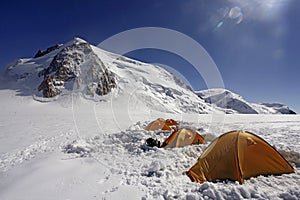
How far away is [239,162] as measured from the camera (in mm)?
5742

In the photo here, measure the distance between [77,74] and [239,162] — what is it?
171 ft

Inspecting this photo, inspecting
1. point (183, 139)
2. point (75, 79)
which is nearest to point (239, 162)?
point (183, 139)

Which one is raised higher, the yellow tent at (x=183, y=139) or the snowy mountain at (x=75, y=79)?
the snowy mountain at (x=75, y=79)

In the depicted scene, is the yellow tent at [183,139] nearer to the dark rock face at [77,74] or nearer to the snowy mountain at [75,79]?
the snowy mountain at [75,79]

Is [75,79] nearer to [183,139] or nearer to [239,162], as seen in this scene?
[183,139]

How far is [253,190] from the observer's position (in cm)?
455

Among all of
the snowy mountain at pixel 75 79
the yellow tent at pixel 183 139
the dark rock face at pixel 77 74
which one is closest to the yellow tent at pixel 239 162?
the yellow tent at pixel 183 139

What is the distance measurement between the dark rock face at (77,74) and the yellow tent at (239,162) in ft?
143

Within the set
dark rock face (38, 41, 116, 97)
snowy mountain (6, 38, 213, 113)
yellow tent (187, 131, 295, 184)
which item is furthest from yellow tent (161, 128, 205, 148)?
dark rock face (38, 41, 116, 97)

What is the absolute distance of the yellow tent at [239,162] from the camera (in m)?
5.70

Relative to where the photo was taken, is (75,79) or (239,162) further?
(75,79)

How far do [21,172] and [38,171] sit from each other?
2.00ft

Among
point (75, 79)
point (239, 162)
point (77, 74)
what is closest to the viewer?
point (239, 162)

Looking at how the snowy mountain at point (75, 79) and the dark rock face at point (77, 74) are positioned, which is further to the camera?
the dark rock face at point (77, 74)
